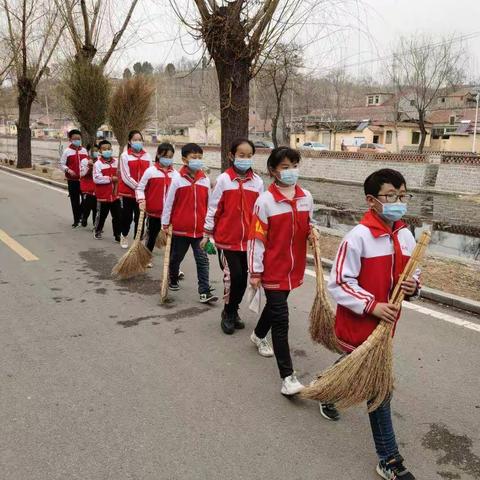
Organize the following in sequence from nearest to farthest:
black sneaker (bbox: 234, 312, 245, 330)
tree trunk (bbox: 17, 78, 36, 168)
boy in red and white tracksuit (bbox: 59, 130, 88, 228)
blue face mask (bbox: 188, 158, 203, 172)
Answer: black sneaker (bbox: 234, 312, 245, 330) < blue face mask (bbox: 188, 158, 203, 172) < boy in red and white tracksuit (bbox: 59, 130, 88, 228) < tree trunk (bbox: 17, 78, 36, 168)

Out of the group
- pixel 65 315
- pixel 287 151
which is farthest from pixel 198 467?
pixel 65 315

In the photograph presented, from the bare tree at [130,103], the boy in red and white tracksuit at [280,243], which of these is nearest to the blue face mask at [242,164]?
the boy in red and white tracksuit at [280,243]

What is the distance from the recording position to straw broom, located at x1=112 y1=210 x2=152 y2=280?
6.24 meters

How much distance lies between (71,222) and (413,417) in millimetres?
8437

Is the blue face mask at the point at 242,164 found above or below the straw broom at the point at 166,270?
above

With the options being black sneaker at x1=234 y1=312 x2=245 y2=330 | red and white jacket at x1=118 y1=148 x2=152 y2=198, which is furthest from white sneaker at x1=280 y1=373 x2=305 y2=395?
red and white jacket at x1=118 y1=148 x2=152 y2=198

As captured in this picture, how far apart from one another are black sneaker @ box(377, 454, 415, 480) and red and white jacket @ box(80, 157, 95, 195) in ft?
24.6

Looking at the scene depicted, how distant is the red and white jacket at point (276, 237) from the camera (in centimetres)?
340

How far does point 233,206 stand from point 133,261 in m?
2.31

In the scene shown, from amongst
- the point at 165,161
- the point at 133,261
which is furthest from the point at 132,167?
the point at 133,261

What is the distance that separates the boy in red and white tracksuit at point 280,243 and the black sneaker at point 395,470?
86 centimetres

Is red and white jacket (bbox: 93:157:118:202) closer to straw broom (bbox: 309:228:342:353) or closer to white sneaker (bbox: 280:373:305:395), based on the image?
straw broom (bbox: 309:228:342:353)

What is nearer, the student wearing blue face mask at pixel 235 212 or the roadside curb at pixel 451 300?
the student wearing blue face mask at pixel 235 212

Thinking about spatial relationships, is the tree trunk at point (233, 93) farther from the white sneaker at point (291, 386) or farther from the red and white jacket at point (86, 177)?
the white sneaker at point (291, 386)
